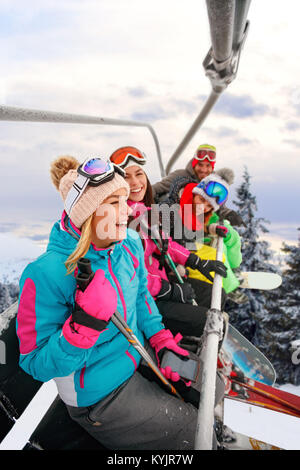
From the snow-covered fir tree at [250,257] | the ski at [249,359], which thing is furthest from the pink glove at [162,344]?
the snow-covered fir tree at [250,257]

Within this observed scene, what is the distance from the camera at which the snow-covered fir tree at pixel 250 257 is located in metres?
13.9

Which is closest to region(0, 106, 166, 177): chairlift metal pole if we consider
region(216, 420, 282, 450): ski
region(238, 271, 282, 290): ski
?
region(216, 420, 282, 450): ski

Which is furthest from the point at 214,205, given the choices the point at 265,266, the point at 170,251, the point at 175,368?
the point at 265,266

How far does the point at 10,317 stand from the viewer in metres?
1.75

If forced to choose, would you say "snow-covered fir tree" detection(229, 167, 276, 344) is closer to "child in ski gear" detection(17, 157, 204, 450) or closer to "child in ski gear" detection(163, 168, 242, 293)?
"child in ski gear" detection(163, 168, 242, 293)

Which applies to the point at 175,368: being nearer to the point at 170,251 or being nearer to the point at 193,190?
A: the point at 170,251

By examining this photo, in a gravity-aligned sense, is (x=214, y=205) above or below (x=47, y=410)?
above

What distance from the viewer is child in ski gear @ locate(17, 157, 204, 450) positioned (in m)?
Answer: 1.40

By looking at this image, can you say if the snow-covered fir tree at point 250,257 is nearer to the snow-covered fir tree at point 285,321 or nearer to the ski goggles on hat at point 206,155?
the snow-covered fir tree at point 285,321

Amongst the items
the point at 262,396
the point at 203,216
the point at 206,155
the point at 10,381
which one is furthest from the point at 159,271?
the point at 206,155

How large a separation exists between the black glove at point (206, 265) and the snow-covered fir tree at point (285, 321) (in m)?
12.0

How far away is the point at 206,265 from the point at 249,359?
287 cm
